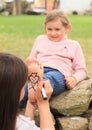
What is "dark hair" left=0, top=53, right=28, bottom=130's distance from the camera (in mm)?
2279

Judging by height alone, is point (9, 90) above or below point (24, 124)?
above

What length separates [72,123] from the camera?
4.16 meters

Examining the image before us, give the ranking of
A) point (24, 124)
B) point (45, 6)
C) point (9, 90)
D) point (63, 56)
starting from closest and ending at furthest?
point (9, 90) → point (24, 124) → point (63, 56) → point (45, 6)

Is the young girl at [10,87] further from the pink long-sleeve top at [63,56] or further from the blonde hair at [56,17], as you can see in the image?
the blonde hair at [56,17]

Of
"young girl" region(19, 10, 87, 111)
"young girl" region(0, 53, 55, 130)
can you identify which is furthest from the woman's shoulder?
"young girl" region(19, 10, 87, 111)

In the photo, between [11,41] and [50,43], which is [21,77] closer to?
[50,43]

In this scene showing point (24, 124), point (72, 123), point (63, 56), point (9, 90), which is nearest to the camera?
point (9, 90)

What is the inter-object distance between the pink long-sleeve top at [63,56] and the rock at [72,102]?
16cm

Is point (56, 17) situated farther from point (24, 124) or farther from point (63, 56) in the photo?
point (24, 124)

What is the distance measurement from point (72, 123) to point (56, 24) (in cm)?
92

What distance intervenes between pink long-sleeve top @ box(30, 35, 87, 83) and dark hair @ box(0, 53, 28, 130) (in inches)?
79.9

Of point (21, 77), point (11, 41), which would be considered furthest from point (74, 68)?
point (11, 41)

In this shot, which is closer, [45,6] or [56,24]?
[56,24]

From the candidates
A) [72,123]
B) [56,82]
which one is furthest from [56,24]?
[72,123]
